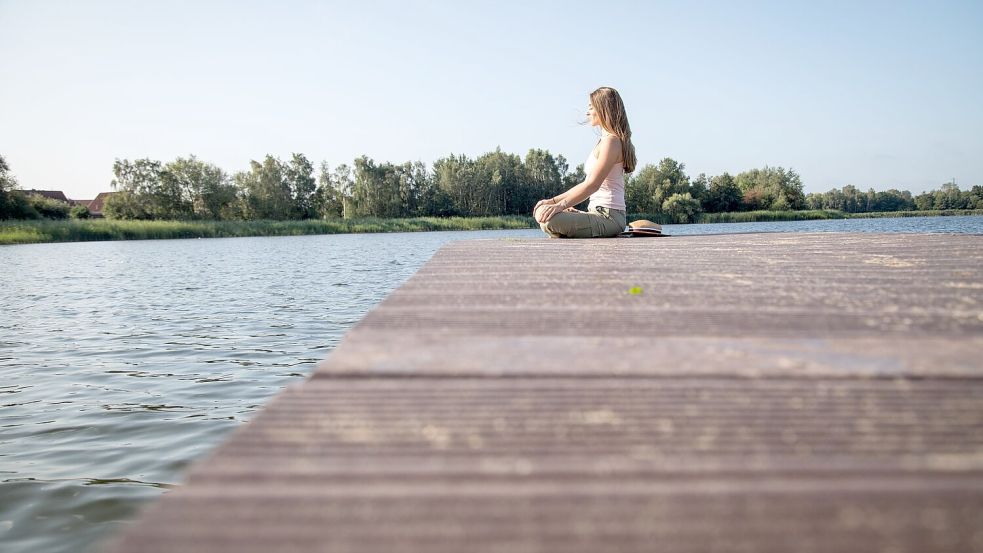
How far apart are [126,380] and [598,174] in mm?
4594

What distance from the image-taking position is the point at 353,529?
0.51 meters

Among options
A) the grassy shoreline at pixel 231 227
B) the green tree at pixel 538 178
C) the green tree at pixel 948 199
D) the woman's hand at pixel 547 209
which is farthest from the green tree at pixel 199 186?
the green tree at pixel 948 199

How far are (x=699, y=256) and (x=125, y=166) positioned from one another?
230 feet

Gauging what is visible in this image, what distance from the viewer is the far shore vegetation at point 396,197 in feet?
183

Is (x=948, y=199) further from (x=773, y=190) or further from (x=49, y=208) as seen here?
(x=49, y=208)

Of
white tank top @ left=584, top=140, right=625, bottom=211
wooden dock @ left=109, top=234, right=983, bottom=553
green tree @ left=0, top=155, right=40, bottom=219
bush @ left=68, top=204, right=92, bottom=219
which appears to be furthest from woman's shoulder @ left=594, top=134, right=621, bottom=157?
bush @ left=68, top=204, right=92, bottom=219

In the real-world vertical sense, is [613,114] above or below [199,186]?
below

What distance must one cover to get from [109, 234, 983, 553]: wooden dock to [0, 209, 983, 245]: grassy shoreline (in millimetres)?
44211

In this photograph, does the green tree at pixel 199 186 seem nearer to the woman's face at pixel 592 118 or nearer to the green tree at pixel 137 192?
the green tree at pixel 137 192

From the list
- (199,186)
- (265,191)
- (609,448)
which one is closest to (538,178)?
(265,191)

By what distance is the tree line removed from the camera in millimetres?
62750

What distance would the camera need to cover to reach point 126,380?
5508 mm

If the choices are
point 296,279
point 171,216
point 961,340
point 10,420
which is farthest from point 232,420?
point 171,216

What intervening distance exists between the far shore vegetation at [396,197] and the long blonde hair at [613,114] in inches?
1823
